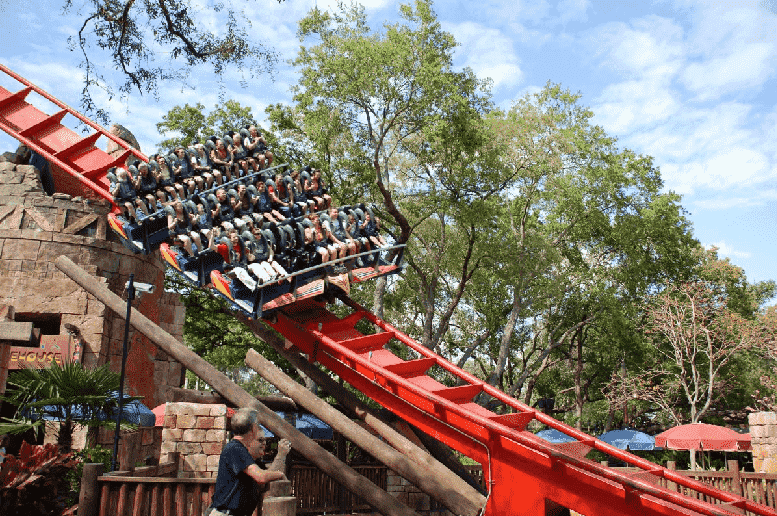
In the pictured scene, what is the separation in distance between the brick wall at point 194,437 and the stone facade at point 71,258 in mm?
6564

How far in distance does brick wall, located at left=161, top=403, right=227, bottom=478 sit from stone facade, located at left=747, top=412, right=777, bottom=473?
35.9ft

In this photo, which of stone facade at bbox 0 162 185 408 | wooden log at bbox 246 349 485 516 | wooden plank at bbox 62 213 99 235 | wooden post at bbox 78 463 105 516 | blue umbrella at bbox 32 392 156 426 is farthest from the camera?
wooden plank at bbox 62 213 99 235

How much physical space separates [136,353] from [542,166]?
1656 cm

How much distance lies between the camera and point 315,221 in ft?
35.9

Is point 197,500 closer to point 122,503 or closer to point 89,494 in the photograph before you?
point 122,503

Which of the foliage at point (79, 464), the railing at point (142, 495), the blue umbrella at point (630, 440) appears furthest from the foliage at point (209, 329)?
the railing at point (142, 495)

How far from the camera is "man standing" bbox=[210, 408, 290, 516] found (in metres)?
4.20

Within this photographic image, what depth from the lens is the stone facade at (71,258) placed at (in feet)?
44.7

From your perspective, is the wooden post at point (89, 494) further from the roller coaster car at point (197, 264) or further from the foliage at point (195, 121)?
the foliage at point (195, 121)

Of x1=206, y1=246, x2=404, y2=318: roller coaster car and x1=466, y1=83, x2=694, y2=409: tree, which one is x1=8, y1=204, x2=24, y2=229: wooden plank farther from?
x1=466, y1=83, x2=694, y2=409: tree

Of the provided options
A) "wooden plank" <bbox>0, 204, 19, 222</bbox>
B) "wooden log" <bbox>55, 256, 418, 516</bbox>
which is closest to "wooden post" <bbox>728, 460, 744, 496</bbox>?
"wooden log" <bbox>55, 256, 418, 516</bbox>

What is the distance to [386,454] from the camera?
801 centimetres

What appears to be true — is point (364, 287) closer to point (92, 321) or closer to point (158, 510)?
point (92, 321)

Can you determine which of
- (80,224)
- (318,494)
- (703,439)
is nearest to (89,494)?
(318,494)
